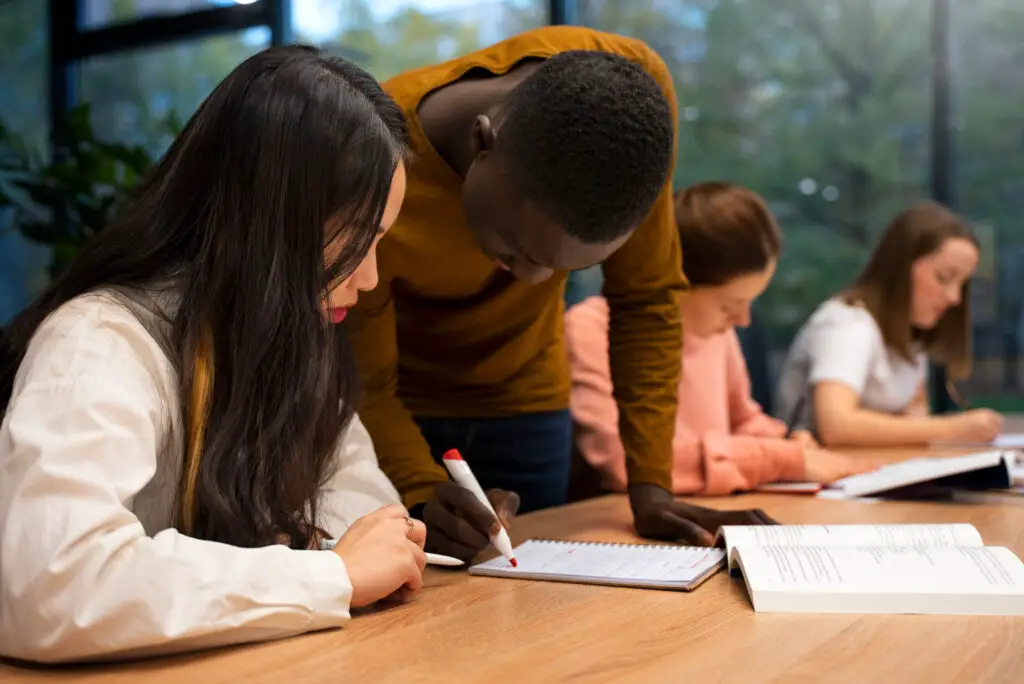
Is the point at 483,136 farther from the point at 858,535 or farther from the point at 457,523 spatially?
the point at 858,535

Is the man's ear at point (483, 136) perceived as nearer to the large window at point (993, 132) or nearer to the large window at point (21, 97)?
the large window at point (993, 132)

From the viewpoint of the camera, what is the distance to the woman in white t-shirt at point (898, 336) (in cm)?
266

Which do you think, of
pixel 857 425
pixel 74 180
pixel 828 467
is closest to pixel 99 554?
pixel 828 467

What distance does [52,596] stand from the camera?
2.68ft

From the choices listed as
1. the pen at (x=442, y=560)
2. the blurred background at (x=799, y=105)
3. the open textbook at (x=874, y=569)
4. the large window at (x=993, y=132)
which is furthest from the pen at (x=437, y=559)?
the large window at (x=993, y=132)

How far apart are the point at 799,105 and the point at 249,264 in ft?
10.5

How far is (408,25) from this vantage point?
415cm

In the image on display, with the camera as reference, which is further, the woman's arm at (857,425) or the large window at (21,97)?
the large window at (21,97)

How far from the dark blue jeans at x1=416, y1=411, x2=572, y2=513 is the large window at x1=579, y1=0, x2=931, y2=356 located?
7.03 feet

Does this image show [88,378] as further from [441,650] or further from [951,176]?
[951,176]

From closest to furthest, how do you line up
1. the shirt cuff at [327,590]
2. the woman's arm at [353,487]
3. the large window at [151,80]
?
the shirt cuff at [327,590] < the woman's arm at [353,487] < the large window at [151,80]

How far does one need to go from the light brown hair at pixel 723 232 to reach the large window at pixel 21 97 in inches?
140

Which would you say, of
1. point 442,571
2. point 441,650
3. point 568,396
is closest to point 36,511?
point 441,650

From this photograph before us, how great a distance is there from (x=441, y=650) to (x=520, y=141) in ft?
1.84
